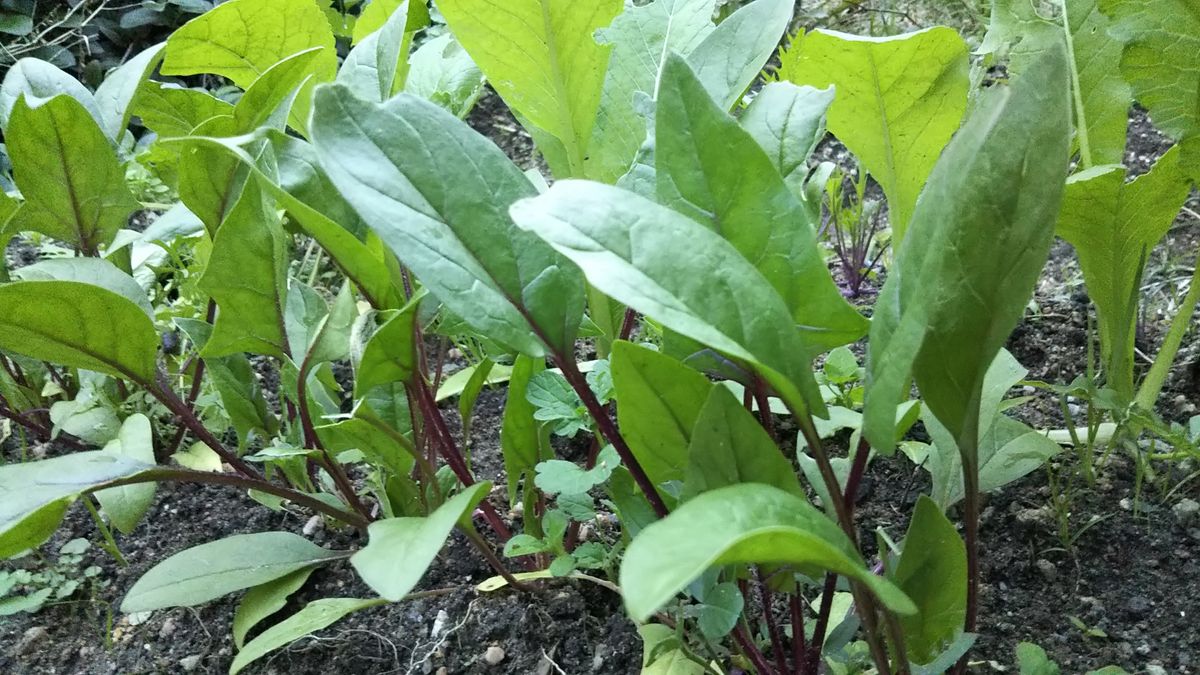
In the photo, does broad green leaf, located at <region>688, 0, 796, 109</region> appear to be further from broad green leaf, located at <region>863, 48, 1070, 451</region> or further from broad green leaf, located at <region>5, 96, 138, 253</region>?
broad green leaf, located at <region>5, 96, 138, 253</region>

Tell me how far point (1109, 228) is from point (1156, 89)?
0.52 ft

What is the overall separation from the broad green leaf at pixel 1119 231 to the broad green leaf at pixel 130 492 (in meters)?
1.01

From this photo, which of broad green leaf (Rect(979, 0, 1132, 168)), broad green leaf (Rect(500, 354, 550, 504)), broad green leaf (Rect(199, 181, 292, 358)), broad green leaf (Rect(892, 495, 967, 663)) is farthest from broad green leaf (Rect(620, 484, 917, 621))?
broad green leaf (Rect(979, 0, 1132, 168))

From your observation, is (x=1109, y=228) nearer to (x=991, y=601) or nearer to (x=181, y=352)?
(x=991, y=601)

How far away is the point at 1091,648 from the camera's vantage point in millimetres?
896

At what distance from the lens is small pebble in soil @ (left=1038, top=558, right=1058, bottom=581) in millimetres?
976

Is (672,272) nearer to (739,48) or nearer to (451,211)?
(451,211)

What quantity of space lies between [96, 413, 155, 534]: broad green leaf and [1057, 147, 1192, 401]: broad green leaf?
101 centimetres

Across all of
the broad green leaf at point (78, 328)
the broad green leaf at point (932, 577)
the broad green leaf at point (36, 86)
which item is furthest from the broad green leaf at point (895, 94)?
the broad green leaf at point (36, 86)

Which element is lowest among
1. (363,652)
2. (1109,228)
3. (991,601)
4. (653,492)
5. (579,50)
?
(363,652)

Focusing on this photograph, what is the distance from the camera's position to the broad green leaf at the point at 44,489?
31.3 inches

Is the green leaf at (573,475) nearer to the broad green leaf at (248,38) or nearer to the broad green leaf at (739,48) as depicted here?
the broad green leaf at (739,48)

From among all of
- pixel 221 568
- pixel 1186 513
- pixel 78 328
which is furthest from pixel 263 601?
pixel 1186 513

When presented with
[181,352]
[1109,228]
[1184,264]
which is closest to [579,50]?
[1109,228]
